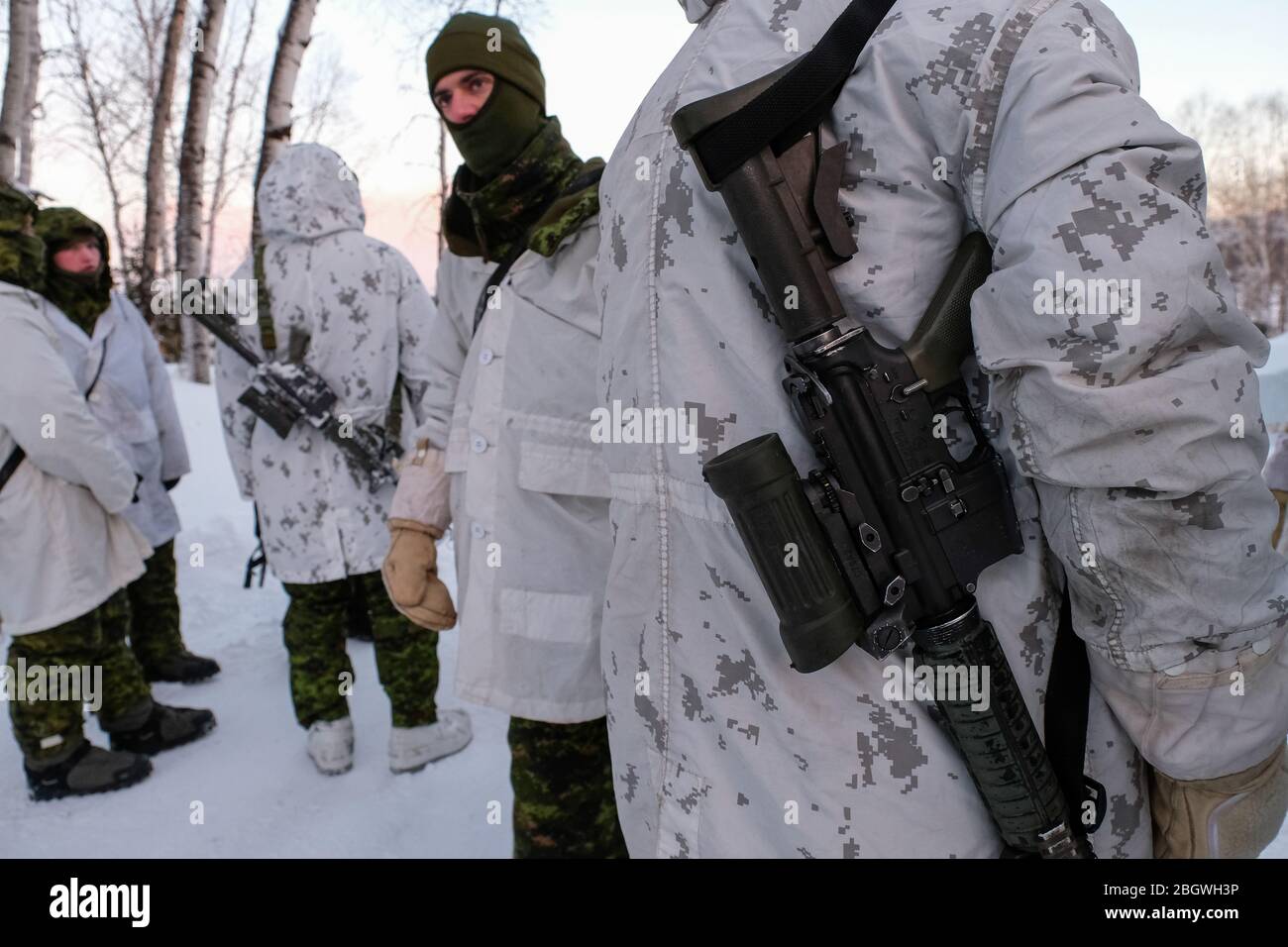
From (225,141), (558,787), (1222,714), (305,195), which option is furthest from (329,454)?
(225,141)

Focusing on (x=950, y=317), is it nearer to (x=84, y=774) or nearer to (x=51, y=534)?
(x=51, y=534)

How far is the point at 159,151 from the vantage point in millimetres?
9922

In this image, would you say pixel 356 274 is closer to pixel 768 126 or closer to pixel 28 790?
pixel 28 790

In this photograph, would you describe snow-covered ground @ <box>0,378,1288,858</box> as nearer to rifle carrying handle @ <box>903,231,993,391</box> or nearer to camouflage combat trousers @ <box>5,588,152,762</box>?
camouflage combat trousers @ <box>5,588,152,762</box>

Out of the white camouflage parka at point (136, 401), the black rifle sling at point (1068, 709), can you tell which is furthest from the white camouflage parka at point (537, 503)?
the white camouflage parka at point (136, 401)

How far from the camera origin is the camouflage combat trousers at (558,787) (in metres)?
2.02

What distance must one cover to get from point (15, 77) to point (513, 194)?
536cm

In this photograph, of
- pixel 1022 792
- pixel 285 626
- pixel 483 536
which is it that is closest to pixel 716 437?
pixel 1022 792

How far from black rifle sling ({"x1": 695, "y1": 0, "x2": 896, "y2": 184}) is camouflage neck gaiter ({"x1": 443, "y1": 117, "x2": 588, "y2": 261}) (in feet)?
3.44

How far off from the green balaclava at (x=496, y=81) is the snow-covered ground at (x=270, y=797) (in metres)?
1.81

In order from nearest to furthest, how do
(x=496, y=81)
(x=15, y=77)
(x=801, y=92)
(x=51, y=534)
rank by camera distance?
1. (x=801, y=92)
2. (x=496, y=81)
3. (x=51, y=534)
4. (x=15, y=77)

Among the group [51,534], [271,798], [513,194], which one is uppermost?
[513,194]

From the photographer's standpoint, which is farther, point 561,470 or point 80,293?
point 80,293

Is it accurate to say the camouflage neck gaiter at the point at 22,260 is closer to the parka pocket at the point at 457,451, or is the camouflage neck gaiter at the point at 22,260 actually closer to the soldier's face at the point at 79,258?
the soldier's face at the point at 79,258
